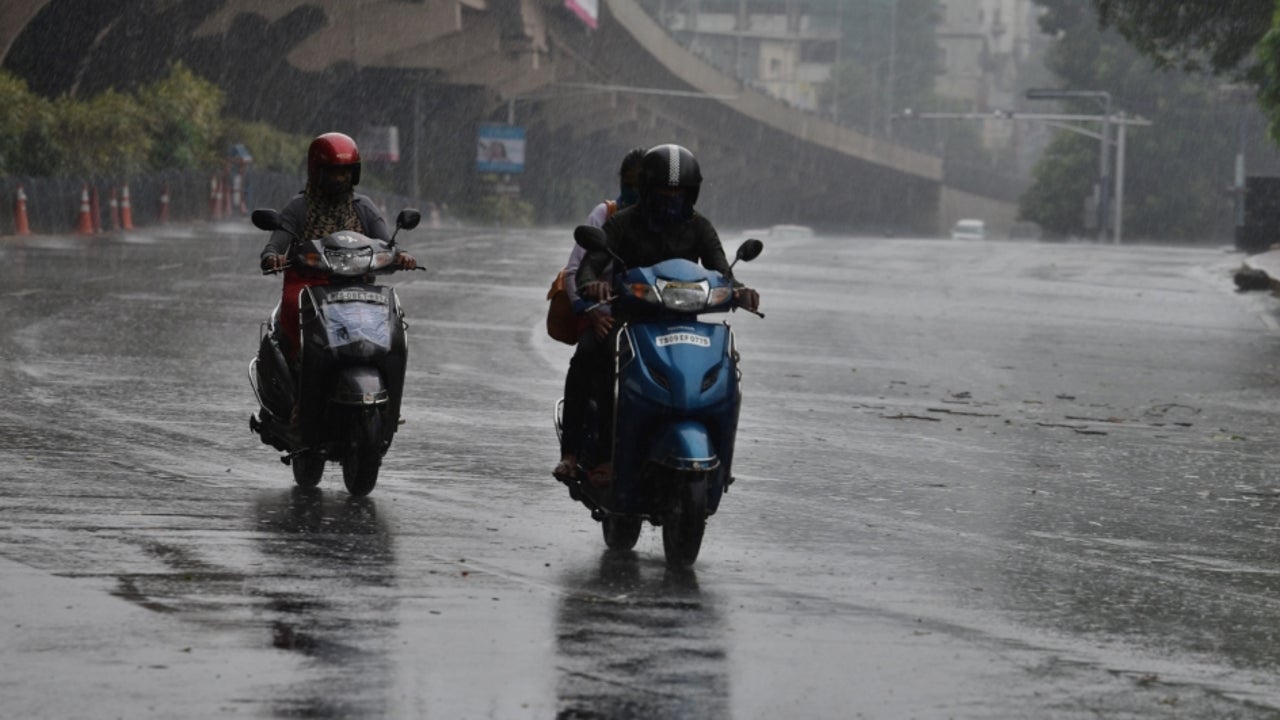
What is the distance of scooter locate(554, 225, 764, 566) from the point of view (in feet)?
25.8

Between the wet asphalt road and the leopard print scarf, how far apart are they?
118 centimetres

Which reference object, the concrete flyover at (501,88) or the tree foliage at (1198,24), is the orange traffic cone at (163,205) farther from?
the tree foliage at (1198,24)

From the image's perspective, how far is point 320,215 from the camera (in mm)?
10055

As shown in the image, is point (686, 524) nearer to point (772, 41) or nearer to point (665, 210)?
point (665, 210)

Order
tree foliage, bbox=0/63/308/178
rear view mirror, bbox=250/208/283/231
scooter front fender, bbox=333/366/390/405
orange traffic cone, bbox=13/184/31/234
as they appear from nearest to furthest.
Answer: scooter front fender, bbox=333/366/390/405
rear view mirror, bbox=250/208/283/231
orange traffic cone, bbox=13/184/31/234
tree foliage, bbox=0/63/308/178

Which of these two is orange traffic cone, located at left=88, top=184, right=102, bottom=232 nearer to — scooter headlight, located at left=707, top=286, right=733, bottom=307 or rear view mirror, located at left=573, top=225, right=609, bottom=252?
rear view mirror, located at left=573, top=225, right=609, bottom=252

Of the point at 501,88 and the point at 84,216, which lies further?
the point at 501,88

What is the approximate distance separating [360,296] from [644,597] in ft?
8.82

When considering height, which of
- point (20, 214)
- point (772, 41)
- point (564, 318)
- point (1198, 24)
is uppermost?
point (772, 41)

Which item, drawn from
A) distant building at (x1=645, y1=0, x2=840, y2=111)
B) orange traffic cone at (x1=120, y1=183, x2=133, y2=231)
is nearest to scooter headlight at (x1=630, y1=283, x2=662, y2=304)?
orange traffic cone at (x1=120, y1=183, x2=133, y2=231)

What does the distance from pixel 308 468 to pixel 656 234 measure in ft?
7.60

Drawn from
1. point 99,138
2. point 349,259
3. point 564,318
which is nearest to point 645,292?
point 564,318

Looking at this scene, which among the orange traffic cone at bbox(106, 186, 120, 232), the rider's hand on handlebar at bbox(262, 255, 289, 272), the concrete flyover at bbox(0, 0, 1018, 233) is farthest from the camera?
the concrete flyover at bbox(0, 0, 1018, 233)

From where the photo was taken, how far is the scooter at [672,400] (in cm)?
786
